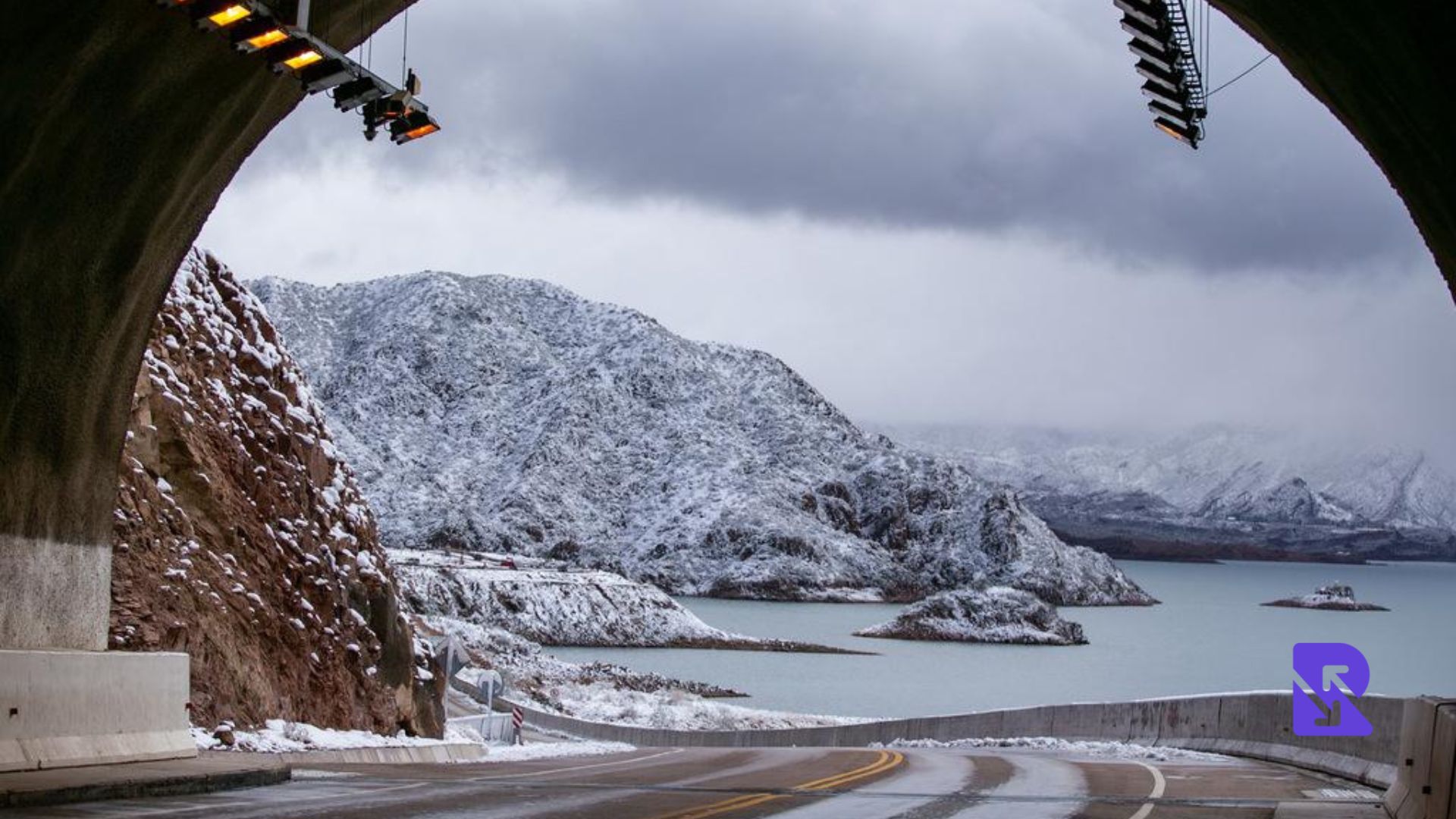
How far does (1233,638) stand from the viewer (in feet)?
646

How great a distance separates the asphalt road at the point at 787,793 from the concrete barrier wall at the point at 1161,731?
61 cm

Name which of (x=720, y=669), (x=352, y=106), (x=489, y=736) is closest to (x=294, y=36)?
(x=352, y=106)

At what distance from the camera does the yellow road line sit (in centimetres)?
1507

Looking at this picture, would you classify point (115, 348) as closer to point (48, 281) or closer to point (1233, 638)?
point (48, 281)

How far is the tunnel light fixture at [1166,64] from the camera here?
49.9ft

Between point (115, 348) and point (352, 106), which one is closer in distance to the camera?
point (352, 106)

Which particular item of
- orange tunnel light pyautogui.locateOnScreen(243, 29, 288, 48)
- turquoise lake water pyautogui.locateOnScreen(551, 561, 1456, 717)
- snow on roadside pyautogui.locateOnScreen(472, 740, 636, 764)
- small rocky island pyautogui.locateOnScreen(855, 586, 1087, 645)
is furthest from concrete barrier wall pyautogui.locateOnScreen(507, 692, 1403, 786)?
small rocky island pyautogui.locateOnScreen(855, 586, 1087, 645)

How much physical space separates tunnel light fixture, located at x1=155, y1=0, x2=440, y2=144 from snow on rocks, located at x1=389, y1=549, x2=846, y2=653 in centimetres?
12332

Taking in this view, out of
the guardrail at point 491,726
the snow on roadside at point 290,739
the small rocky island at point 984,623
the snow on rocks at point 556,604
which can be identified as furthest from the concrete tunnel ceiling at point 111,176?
the small rocky island at point 984,623

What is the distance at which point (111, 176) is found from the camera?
47.1 ft

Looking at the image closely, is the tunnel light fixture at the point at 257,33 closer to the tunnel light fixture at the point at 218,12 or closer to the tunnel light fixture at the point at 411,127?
the tunnel light fixture at the point at 218,12

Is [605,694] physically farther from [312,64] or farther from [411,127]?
[312,64]

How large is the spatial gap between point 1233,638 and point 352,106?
→ 7701 inches

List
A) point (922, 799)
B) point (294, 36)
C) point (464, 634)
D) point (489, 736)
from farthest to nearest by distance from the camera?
point (464, 634) → point (489, 736) → point (922, 799) → point (294, 36)
